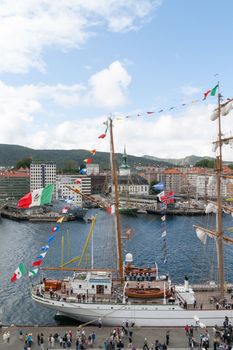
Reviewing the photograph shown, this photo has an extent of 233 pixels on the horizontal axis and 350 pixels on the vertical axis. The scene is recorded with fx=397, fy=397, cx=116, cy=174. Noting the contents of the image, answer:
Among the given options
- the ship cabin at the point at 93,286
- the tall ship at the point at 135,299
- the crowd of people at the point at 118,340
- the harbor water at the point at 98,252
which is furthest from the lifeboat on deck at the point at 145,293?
the harbor water at the point at 98,252

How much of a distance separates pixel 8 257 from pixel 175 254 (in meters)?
21.4

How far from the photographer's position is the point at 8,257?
166ft

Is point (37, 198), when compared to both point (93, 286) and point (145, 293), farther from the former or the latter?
point (145, 293)

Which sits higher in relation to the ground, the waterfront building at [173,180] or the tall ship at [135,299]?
the waterfront building at [173,180]

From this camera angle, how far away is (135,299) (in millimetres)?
26734

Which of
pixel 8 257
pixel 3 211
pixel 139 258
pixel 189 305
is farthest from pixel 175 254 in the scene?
pixel 3 211

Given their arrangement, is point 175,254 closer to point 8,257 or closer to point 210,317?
point 8,257

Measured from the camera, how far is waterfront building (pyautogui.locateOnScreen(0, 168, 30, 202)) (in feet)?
466

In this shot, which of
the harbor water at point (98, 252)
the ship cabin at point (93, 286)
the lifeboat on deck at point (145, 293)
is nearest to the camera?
the lifeboat on deck at point (145, 293)

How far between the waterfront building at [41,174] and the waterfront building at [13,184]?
2498mm

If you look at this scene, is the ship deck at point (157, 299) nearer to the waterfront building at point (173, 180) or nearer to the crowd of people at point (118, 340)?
the crowd of people at point (118, 340)

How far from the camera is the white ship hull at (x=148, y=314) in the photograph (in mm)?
25470

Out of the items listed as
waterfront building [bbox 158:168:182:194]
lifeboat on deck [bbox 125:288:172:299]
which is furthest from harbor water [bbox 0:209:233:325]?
waterfront building [bbox 158:168:182:194]

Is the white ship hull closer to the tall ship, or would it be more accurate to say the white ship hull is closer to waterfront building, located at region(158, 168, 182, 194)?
the tall ship
